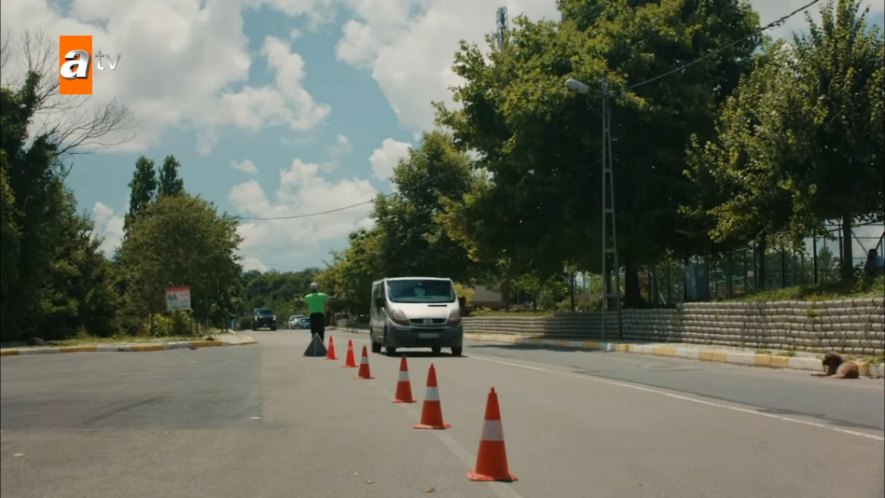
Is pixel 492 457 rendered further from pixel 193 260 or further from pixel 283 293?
pixel 283 293

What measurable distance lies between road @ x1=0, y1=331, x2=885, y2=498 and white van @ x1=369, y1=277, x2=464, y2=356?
857cm

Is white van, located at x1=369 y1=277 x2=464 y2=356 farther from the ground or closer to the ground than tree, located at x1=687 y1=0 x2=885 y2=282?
closer to the ground

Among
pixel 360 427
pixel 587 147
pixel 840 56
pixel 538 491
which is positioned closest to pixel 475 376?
pixel 360 427

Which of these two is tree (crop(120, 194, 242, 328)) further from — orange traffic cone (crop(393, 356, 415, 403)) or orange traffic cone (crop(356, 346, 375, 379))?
orange traffic cone (crop(393, 356, 415, 403))

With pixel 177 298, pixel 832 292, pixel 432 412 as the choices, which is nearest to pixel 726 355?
pixel 832 292

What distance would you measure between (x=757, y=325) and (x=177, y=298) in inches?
631

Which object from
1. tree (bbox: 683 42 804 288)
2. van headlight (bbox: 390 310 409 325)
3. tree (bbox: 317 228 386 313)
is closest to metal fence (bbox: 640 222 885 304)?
tree (bbox: 683 42 804 288)

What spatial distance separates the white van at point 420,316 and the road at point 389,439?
8.57m

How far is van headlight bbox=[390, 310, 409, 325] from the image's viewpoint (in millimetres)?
21203

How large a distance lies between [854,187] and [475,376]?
696 centimetres

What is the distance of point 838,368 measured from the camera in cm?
1407

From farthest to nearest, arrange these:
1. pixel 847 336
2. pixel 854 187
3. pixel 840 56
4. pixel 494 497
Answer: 1. pixel 847 336
2. pixel 840 56
3. pixel 854 187
4. pixel 494 497

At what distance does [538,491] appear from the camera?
6227 millimetres

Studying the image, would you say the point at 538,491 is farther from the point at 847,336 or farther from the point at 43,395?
the point at 847,336
